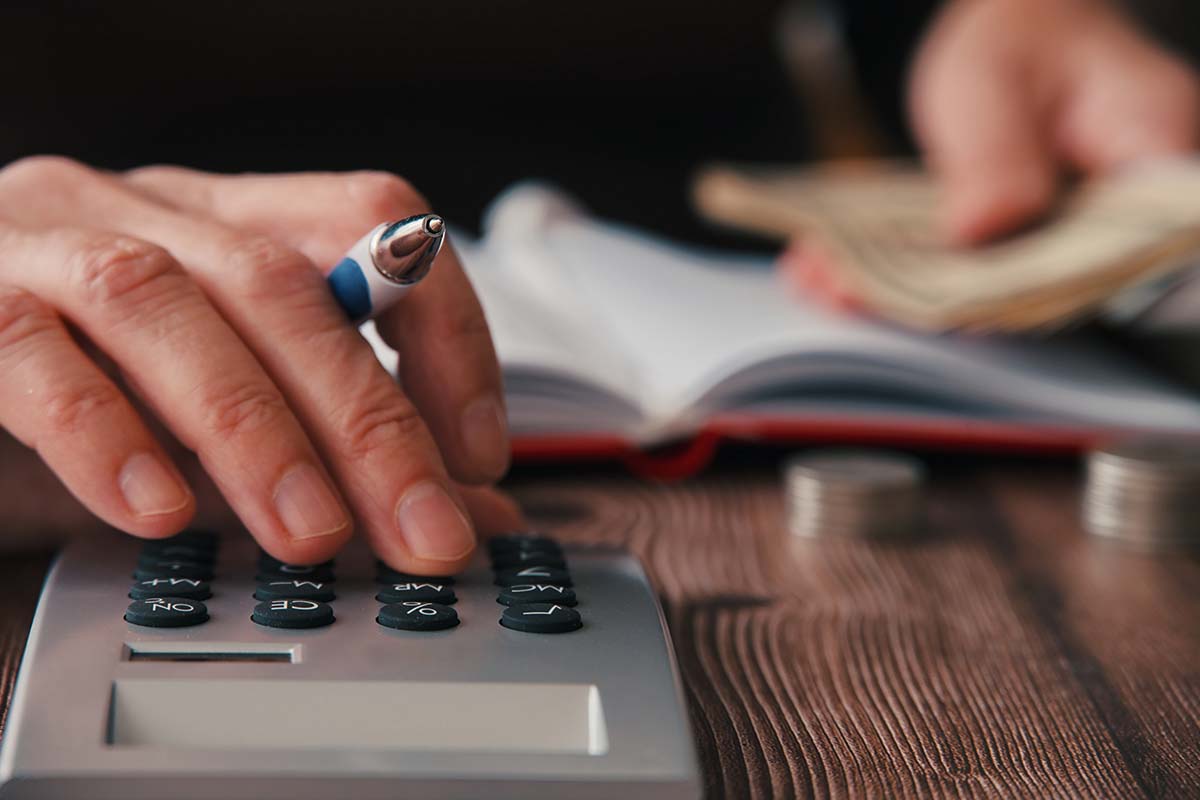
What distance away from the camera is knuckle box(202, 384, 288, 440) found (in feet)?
1.36

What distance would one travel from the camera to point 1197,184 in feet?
2.71

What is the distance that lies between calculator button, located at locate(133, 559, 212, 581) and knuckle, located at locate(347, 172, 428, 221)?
156 millimetres

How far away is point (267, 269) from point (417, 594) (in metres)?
0.13

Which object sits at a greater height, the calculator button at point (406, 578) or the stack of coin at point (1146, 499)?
the stack of coin at point (1146, 499)

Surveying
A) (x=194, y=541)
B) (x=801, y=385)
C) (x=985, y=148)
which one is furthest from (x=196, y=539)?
(x=985, y=148)

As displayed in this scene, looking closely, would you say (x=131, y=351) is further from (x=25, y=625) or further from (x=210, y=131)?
(x=210, y=131)

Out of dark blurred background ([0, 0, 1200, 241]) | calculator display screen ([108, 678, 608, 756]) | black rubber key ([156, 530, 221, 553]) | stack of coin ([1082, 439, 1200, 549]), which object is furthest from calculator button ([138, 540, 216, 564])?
dark blurred background ([0, 0, 1200, 241])

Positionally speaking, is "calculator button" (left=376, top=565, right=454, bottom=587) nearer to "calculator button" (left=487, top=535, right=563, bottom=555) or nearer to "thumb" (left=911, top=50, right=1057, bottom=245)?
"calculator button" (left=487, top=535, right=563, bottom=555)

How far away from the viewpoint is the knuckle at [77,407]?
41 centimetres

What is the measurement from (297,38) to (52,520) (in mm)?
880

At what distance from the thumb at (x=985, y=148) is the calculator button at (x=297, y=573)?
0.64m

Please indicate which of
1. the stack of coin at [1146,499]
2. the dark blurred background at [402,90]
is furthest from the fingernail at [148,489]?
the dark blurred background at [402,90]

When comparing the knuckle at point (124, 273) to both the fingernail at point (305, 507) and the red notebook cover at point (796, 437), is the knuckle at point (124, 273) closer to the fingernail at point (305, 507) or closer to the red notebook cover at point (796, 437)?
the fingernail at point (305, 507)

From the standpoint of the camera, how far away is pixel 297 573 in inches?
16.5
